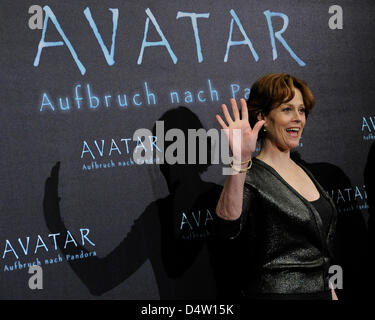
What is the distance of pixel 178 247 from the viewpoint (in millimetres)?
2664

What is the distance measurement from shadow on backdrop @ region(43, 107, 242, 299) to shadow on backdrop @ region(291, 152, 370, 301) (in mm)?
679

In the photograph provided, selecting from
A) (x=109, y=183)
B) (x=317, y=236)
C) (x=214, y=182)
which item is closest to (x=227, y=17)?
(x=214, y=182)

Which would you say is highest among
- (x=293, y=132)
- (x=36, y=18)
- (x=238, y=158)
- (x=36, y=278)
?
(x=36, y=18)

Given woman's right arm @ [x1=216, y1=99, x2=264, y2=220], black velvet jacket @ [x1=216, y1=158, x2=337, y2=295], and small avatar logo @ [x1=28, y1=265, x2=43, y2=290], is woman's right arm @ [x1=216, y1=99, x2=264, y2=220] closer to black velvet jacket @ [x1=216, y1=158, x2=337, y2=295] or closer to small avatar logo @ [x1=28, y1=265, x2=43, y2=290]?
black velvet jacket @ [x1=216, y1=158, x2=337, y2=295]

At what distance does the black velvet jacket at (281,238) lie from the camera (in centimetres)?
216

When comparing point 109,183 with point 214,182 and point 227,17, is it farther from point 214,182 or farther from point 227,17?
point 227,17

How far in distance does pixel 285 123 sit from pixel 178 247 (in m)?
0.85

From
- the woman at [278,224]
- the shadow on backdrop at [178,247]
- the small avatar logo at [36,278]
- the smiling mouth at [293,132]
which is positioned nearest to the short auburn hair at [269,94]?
the woman at [278,224]

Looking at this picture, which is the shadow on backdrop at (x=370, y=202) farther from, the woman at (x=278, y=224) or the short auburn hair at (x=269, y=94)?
the short auburn hair at (x=269, y=94)

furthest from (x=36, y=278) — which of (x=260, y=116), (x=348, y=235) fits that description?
(x=348, y=235)

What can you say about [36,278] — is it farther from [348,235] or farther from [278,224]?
[348,235]

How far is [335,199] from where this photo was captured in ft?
9.88

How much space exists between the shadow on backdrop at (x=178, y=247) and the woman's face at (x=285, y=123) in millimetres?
527

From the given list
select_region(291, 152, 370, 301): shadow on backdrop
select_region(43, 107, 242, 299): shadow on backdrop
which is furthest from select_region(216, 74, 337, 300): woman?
Answer: select_region(291, 152, 370, 301): shadow on backdrop
